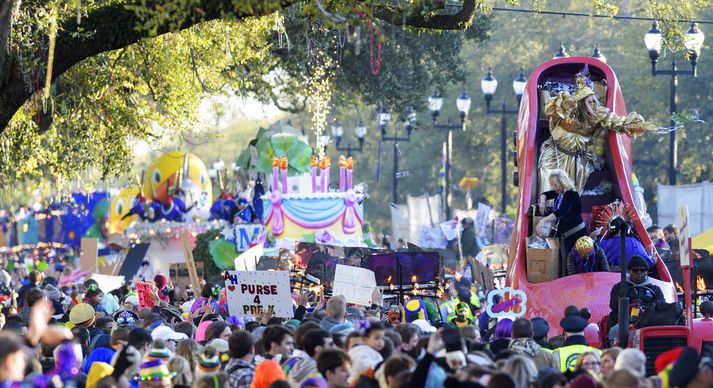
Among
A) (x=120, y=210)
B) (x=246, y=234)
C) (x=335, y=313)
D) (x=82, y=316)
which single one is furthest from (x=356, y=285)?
(x=120, y=210)

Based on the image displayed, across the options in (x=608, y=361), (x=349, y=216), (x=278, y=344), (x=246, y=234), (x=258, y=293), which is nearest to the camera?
(x=608, y=361)

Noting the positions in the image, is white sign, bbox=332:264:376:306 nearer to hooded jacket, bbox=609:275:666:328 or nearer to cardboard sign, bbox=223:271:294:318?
cardboard sign, bbox=223:271:294:318

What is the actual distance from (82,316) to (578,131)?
25.7 ft

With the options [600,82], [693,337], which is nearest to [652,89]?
[600,82]

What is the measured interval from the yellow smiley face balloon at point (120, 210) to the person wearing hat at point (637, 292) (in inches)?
1366

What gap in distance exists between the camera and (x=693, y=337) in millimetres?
14391

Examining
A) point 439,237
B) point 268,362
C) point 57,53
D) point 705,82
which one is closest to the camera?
point 268,362

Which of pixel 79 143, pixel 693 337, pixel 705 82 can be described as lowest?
pixel 693 337

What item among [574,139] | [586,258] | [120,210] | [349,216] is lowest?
[586,258]

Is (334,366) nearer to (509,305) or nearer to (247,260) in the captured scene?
(509,305)

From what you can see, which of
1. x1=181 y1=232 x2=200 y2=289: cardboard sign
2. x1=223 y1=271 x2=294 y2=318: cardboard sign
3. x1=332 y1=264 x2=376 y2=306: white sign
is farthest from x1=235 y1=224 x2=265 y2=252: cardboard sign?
x1=223 y1=271 x2=294 y2=318: cardboard sign

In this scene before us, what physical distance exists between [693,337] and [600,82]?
8.15 metres

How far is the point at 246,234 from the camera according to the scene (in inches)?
1432

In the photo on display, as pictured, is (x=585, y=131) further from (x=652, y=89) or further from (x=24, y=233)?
(x=24, y=233)
